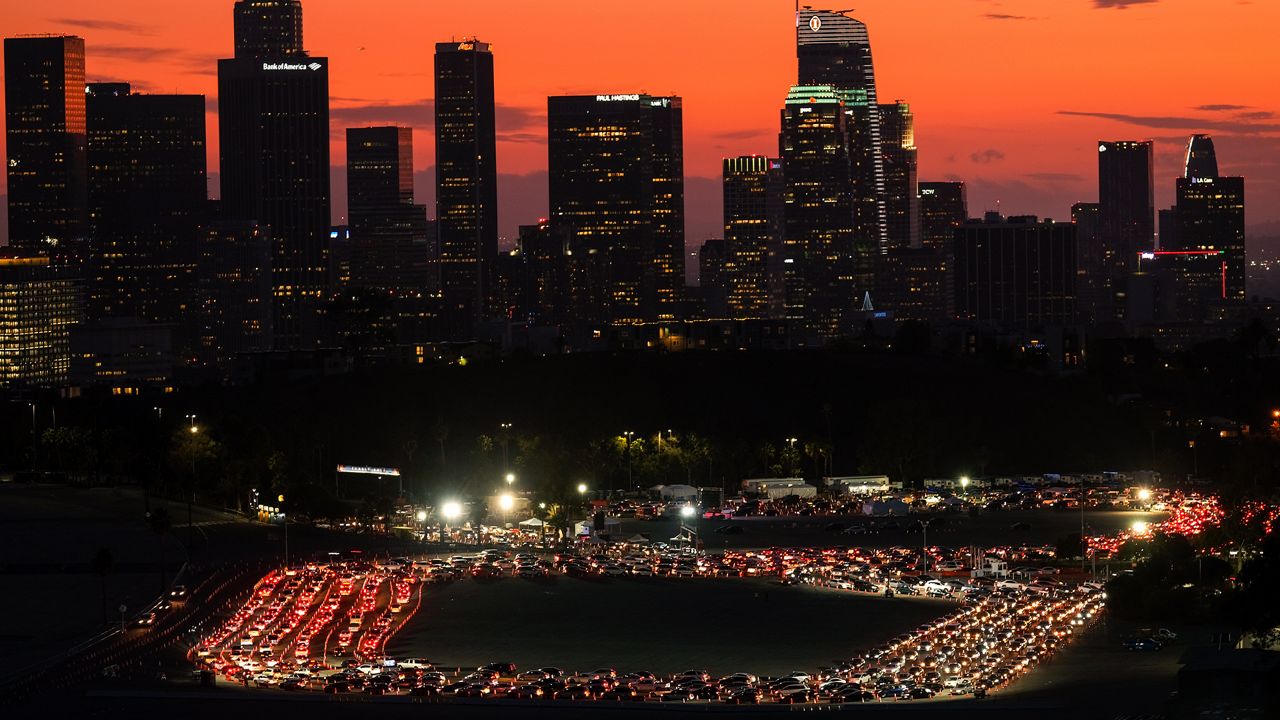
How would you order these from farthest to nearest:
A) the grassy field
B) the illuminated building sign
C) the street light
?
the illuminated building sign < the street light < the grassy field

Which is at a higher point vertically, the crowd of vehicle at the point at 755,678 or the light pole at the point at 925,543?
the light pole at the point at 925,543

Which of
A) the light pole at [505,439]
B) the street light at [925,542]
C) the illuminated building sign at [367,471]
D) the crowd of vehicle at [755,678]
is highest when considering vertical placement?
the light pole at [505,439]

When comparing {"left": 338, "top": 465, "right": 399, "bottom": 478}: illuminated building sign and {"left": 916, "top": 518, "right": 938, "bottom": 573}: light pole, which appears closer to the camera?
{"left": 916, "top": 518, "right": 938, "bottom": 573}: light pole

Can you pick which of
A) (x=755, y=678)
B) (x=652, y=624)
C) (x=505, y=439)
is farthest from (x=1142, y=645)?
(x=505, y=439)

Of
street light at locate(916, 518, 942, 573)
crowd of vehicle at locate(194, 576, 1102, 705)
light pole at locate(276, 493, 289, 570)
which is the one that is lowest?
crowd of vehicle at locate(194, 576, 1102, 705)

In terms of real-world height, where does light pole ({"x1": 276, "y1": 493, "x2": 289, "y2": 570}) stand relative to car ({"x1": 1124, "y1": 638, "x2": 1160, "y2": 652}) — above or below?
above

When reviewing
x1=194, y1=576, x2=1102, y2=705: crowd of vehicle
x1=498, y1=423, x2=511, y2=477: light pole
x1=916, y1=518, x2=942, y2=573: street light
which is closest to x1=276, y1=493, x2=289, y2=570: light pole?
x1=498, y1=423, x2=511, y2=477: light pole

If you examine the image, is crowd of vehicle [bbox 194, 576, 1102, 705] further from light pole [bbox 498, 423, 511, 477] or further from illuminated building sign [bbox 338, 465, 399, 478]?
light pole [bbox 498, 423, 511, 477]

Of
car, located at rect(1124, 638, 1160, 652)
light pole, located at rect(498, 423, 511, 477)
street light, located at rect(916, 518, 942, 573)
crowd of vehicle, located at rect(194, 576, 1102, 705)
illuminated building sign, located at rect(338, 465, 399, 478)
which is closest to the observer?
crowd of vehicle, located at rect(194, 576, 1102, 705)

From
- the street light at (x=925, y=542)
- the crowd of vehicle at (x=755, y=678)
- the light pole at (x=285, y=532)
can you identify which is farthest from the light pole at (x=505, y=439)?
the crowd of vehicle at (x=755, y=678)

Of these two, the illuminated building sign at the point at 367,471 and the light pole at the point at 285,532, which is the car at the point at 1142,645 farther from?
the illuminated building sign at the point at 367,471

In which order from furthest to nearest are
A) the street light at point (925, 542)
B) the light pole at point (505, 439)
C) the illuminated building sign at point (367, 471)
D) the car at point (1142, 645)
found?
the light pole at point (505, 439) → the illuminated building sign at point (367, 471) → the street light at point (925, 542) → the car at point (1142, 645)

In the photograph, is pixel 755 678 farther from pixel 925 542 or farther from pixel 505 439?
pixel 505 439
